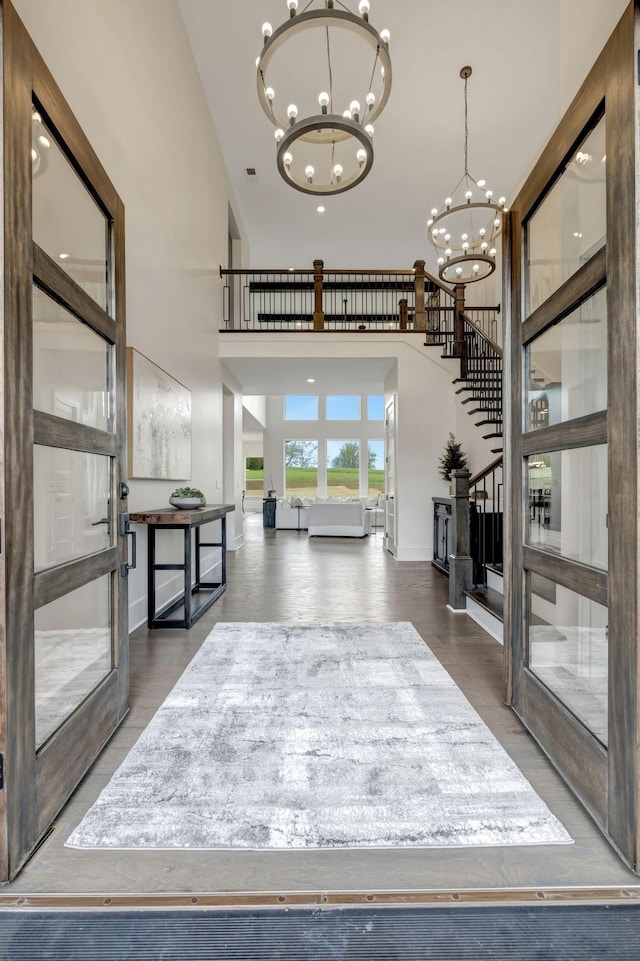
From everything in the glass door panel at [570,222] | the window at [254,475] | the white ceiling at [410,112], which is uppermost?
the white ceiling at [410,112]

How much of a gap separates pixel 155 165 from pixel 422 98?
3.98 meters

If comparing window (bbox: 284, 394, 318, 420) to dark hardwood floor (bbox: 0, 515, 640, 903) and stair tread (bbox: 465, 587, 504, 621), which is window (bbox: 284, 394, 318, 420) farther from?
dark hardwood floor (bbox: 0, 515, 640, 903)

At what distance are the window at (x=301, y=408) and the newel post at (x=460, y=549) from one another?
12.1 m

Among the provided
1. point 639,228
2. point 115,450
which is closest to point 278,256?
point 115,450

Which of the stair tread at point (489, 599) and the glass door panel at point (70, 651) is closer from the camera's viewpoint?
the glass door panel at point (70, 651)

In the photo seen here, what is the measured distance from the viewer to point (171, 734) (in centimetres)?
216

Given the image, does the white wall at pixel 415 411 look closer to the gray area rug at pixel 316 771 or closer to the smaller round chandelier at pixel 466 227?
the smaller round chandelier at pixel 466 227

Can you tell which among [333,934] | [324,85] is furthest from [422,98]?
[333,934]

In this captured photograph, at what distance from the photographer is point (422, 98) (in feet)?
20.6

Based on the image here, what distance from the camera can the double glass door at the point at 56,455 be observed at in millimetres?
1388

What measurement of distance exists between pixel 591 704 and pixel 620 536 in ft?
2.26

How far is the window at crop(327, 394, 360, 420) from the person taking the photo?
1628 centimetres

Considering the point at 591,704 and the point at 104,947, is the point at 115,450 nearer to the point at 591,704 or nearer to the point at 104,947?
the point at 104,947

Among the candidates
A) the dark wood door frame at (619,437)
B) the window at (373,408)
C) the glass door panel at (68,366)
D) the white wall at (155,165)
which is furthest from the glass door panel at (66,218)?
the window at (373,408)
